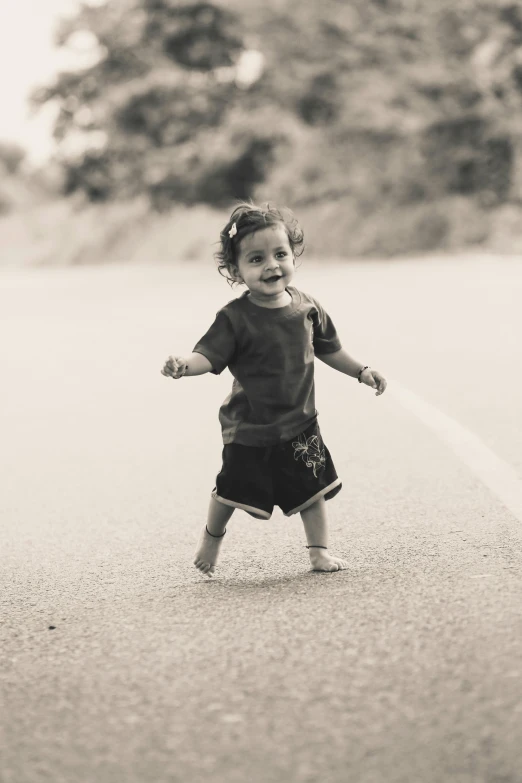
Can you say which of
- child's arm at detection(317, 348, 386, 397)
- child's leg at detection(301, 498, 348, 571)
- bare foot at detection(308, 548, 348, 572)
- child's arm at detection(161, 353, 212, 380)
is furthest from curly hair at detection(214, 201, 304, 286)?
bare foot at detection(308, 548, 348, 572)

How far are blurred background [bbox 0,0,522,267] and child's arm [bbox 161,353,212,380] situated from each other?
92.5ft

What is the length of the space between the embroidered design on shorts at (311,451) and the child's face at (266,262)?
20.2 inches

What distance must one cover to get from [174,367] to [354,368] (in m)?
0.86

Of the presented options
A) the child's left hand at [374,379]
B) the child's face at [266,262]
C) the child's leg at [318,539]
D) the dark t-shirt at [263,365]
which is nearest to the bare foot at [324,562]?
the child's leg at [318,539]

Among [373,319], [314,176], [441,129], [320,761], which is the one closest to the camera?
[320,761]

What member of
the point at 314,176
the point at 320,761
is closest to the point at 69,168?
the point at 314,176

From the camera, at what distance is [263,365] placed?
4691mm

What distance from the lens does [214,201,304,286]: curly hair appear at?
15.5 ft

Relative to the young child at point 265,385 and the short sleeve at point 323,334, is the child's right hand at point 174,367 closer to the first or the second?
the young child at point 265,385

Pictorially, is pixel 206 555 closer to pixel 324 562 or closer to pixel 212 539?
pixel 212 539

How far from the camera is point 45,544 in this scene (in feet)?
18.5

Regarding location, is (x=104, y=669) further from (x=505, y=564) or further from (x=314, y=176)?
(x=314, y=176)

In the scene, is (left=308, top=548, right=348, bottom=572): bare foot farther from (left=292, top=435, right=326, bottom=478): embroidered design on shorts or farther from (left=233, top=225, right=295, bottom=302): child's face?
(left=233, top=225, right=295, bottom=302): child's face

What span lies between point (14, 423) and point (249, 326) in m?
5.29
